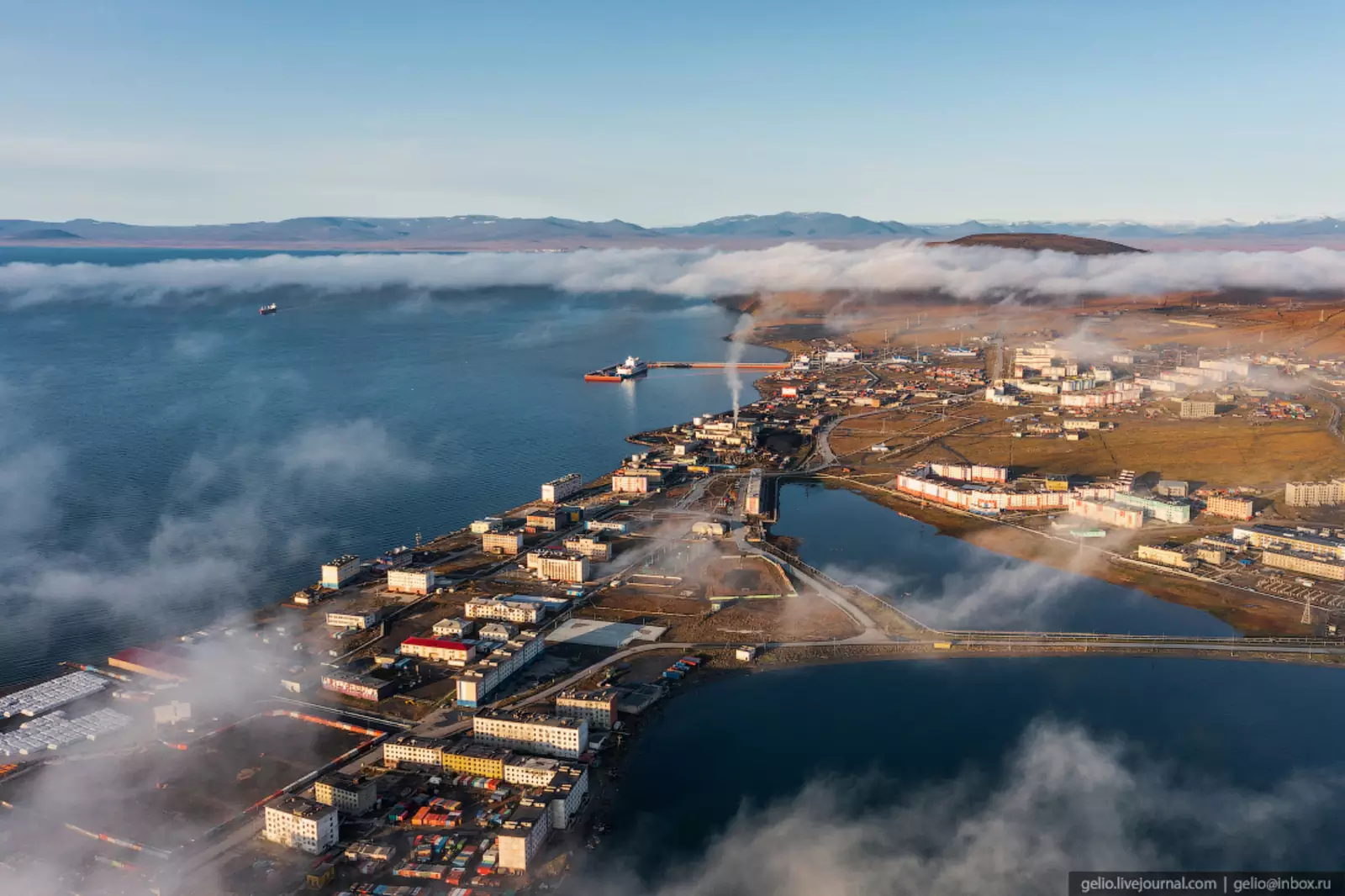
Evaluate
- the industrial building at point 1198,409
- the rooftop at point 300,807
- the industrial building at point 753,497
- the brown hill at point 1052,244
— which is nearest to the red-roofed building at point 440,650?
the rooftop at point 300,807

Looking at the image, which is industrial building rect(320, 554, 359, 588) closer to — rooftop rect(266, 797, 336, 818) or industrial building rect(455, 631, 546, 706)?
industrial building rect(455, 631, 546, 706)

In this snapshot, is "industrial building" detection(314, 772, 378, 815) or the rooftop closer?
the rooftop

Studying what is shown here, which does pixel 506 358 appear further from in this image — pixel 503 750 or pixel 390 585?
pixel 503 750

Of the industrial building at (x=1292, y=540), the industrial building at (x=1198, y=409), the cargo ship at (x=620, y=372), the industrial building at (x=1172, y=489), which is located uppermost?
the industrial building at (x=1198, y=409)

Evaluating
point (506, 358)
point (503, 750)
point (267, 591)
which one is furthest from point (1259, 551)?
point (506, 358)

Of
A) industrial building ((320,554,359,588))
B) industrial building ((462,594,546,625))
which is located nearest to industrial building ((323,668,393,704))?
industrial building ((462,594,546,625))

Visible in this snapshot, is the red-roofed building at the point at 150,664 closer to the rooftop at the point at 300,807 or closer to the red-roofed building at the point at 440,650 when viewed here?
the red-roofed building at the point at 440,650
